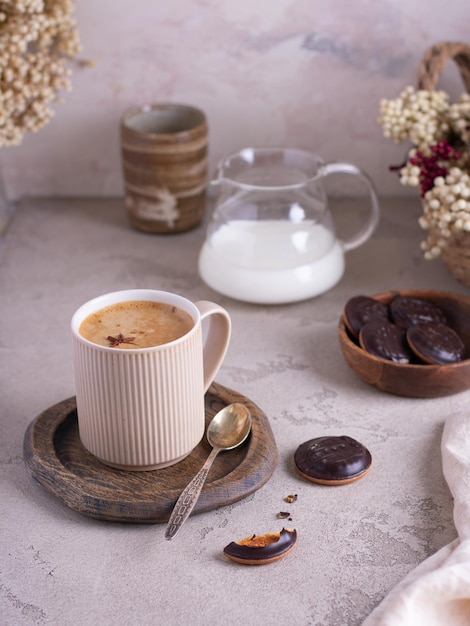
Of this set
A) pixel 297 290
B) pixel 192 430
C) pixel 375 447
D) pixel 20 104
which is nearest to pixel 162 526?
pixel 192 430

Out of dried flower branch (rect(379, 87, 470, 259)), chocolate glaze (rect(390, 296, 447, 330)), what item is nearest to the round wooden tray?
chocolate glaze (rect(390, 296, 447, 330))

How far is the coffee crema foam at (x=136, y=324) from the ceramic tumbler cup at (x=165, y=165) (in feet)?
1.57

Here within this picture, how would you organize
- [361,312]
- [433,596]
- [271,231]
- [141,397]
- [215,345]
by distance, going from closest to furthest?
[433,596]
[141,397]
[215,345]
[361,312]
[271,231]

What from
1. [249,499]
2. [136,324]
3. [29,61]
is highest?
[29,61]

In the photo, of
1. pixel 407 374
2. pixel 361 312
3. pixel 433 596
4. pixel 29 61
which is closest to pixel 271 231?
pixel 361 312

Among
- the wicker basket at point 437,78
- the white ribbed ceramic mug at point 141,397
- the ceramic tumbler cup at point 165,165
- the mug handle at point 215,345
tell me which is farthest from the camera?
the ceramic tumbler cup at point 165,165

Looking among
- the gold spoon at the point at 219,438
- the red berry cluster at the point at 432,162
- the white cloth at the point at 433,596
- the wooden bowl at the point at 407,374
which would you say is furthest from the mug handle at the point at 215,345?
the red berry cluster at the point at 432,162

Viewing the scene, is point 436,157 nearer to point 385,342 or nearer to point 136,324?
point 385,342

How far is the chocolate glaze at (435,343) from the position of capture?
0.87m

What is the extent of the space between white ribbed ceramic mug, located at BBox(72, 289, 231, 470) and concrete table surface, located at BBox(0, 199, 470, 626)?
0.21 ft

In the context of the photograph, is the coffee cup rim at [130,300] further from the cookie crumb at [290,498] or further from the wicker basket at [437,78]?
the wicker basket at [437,78]

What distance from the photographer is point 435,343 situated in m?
0.87

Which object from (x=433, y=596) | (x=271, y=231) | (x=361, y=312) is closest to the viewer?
(x=433, y=596)

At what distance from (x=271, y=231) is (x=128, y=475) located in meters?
0.43
